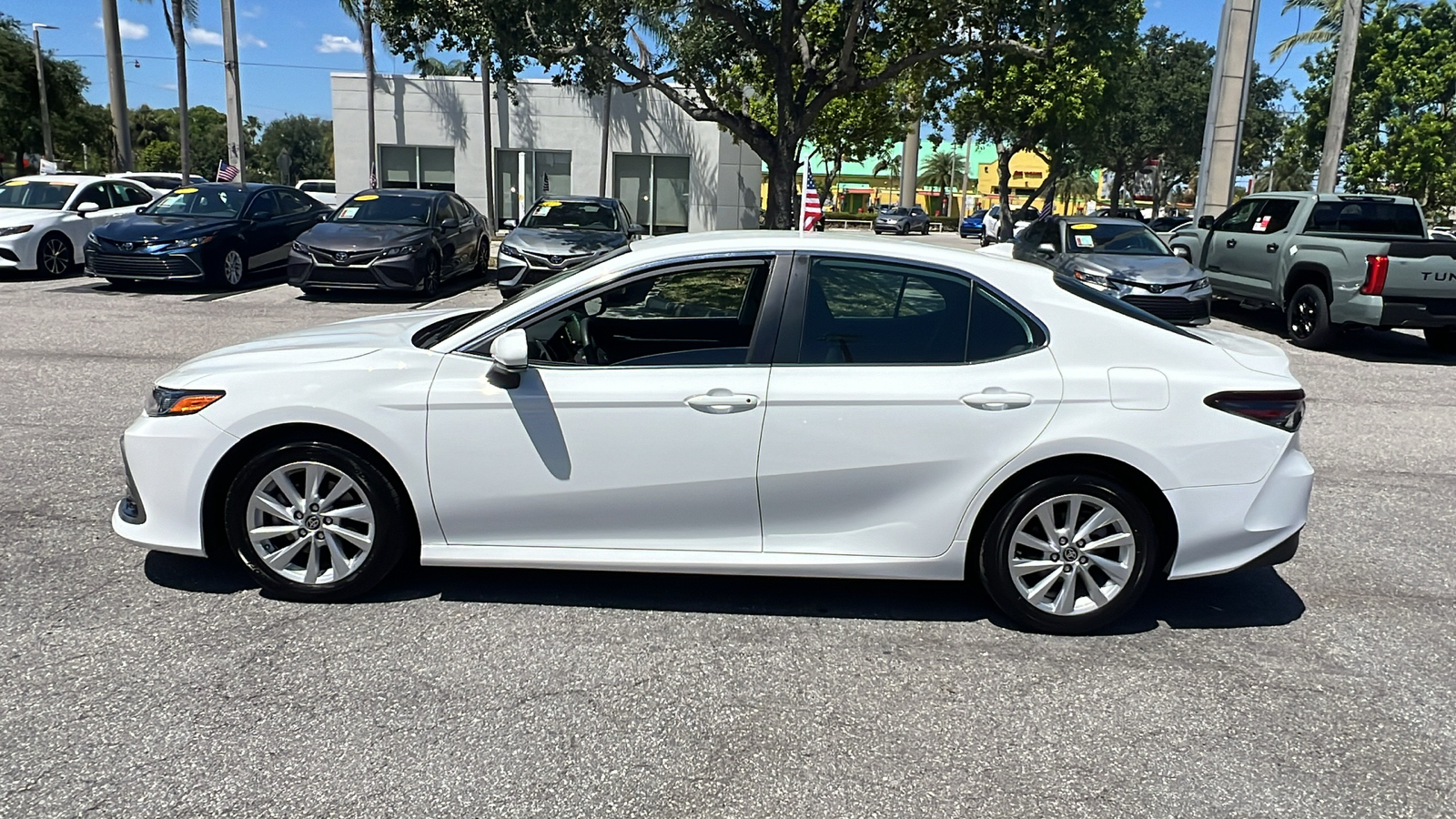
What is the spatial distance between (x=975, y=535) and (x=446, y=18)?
12887mm

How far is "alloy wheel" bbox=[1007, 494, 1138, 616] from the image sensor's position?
13.3ft

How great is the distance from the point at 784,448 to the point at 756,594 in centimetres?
84

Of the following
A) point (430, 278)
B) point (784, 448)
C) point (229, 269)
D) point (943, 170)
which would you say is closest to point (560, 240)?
point (430, 278)

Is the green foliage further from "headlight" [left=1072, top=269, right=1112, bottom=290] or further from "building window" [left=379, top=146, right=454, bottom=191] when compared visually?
"headlight" [left=1072, top=269, right=1112, bottom=290]

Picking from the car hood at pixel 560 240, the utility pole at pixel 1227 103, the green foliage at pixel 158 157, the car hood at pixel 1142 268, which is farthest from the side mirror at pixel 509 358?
the green foliage at pixel 158 157

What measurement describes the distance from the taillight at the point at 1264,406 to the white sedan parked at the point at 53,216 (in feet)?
56.6

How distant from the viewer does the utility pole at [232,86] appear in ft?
76.3

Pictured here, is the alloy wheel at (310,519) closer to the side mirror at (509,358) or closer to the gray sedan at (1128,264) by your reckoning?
the side mirror at (509,358)

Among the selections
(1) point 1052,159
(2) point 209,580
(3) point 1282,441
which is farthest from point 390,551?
(1) point 1052,159

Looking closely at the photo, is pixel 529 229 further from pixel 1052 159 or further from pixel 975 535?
pixel 1052 159

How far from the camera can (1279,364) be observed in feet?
14.2

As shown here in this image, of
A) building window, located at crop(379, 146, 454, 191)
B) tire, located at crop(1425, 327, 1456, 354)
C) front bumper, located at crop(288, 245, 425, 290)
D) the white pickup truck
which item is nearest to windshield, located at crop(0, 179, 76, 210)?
front bumper, located at crop(288, 245, 425, 290)

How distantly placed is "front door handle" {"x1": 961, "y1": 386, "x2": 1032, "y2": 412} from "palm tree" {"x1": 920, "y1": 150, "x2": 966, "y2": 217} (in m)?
94.4

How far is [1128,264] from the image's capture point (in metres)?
13.6
